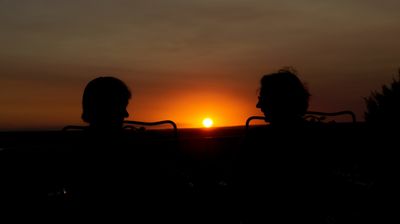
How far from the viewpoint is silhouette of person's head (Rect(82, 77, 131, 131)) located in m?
3.09

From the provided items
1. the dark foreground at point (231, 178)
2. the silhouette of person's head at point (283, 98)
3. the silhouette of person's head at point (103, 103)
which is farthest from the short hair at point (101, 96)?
the silhouette of person's head at point (283, 98)

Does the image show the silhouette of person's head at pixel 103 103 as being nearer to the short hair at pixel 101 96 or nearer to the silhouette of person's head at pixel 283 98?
the short hair at pixel 101 96

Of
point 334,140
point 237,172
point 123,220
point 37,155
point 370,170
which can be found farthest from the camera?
point 370,170

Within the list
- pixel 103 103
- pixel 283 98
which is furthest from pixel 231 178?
pixel 103 103

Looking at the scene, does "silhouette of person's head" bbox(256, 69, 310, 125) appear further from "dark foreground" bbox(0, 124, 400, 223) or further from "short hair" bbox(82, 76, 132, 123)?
"short hair" bbox(82, 76, 132, 123)

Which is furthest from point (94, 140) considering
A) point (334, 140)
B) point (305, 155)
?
point (334, 140)

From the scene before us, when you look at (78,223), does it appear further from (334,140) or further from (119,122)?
(334,140)

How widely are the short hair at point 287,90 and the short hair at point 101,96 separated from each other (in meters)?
1.03

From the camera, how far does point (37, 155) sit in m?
4.11

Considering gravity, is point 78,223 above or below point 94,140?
below

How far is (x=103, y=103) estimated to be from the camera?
10.2 feet

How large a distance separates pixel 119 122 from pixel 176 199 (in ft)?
2.20

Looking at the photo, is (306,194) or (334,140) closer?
(306,194)

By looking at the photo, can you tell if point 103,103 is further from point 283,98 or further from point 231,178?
point 283,98
